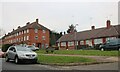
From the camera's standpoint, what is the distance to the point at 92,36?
67000mm

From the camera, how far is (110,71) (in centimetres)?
1380

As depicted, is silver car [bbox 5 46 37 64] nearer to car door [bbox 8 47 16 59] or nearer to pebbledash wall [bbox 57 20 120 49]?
car door [bbox 8 47 16 59]

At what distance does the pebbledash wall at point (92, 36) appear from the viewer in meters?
60.6

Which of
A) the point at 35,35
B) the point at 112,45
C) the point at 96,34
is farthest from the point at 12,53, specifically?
the point at 35,35

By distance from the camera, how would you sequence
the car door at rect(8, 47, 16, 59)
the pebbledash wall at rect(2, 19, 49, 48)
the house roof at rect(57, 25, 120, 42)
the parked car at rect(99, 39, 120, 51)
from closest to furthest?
the car door at rect(8, 47, 16, 59) → the parked car at rect(99, 39, 120, 51) → the house roof at rect(57, 25, 120, 42) → the pebbledash wall at rect(2, 19, 49, 48)

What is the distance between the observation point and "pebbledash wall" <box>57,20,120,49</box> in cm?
6058

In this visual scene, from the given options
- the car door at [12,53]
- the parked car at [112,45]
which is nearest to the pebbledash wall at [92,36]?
the parked car at [112,45]

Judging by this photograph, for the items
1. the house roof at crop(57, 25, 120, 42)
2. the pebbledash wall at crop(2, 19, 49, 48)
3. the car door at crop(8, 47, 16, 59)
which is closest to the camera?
the car door at crop(8, 47, 16, 59)

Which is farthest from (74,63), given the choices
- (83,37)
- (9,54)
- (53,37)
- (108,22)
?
(53,37)

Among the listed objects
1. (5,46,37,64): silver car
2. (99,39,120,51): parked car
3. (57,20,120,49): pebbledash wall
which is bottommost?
(5,46,37,64): silver car

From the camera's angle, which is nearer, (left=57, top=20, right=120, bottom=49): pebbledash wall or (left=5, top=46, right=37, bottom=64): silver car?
(left=5, top=46, right=37, bottom=64): silver car

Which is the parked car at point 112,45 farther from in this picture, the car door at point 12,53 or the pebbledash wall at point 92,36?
the pebbledash wall at point 92,36

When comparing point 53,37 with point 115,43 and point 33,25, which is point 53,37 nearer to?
point 33,25

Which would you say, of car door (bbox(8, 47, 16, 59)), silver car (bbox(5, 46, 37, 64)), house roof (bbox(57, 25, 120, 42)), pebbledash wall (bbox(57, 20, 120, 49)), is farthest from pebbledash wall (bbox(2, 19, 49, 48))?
silver car (bbox(5, 46, 37, 64))
